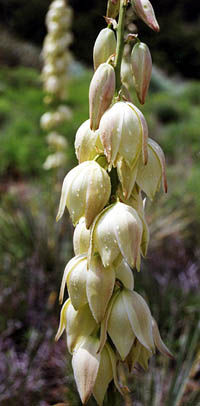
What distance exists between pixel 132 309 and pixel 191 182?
2126mm

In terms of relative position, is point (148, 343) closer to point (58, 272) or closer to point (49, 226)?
point (58, 272)

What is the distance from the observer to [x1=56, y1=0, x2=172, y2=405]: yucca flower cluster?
22.0 inches

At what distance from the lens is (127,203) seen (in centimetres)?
60

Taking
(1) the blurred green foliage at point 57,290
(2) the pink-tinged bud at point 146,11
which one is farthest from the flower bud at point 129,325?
(2) the pink-tinged bud at point 146,11

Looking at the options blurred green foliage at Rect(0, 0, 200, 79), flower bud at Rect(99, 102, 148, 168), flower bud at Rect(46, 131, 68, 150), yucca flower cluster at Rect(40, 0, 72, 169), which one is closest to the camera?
flower bud at Rect(99, 102, 148, 168)

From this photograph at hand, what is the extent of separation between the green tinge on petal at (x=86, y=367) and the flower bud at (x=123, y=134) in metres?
0.25

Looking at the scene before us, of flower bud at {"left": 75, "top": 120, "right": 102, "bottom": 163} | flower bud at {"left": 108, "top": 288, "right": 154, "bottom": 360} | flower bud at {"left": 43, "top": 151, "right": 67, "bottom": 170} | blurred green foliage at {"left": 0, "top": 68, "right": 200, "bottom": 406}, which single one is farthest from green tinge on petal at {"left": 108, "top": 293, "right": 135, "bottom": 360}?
flower bud at {"left": 43, "top": 151, "right": 67, "bottom": 170}

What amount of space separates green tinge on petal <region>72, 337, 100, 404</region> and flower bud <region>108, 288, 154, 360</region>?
3 cm

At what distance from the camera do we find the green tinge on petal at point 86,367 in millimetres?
591

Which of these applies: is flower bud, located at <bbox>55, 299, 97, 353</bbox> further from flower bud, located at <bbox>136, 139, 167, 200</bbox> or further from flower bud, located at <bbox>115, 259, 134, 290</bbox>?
flower bud, located at <bbox>136, 139, 167, 200</bbox>

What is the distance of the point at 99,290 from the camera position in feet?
1.89

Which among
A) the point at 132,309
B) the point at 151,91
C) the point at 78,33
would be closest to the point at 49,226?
the point at 132,309

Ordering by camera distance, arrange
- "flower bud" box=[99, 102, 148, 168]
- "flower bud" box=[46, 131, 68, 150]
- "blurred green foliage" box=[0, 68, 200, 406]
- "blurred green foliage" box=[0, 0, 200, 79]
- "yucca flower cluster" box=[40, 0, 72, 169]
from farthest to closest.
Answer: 1. "blurred green foliage" box=[0, 0, 200, 79]
2. "flower bud" box=[46, 131, 68, 150]
3. "yucca flower cluster" box=[40, 0, 72, 169]
4. "blurred green foliage" box=[0, 68, 200, 406]
5. "flower bud" box=[99, 102, 148, 168]

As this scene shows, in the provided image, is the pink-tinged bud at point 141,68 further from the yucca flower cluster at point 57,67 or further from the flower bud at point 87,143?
the yucca flower cluster at point 57,67
